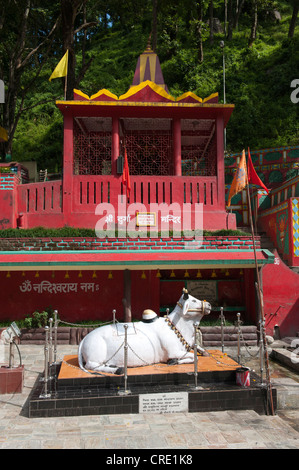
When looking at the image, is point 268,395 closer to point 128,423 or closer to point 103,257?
point 128,423

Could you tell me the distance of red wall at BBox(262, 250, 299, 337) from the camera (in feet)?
45.0

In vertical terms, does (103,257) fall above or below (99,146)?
below

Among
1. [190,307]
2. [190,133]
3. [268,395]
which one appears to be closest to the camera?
[268,395]

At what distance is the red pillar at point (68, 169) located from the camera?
15641mm

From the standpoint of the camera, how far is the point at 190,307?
8805mm

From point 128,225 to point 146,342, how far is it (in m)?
7.27

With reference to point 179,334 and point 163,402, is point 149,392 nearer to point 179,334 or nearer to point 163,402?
point 163,402

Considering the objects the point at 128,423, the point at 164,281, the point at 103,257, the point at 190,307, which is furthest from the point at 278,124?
the point at 128,423

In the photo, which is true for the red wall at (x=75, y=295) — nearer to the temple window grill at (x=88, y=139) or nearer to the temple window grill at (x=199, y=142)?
the temple window grill at (x=88, y=139)

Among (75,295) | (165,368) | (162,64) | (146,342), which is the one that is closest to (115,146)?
(75,295)

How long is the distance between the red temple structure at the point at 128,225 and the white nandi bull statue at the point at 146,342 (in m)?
3.87

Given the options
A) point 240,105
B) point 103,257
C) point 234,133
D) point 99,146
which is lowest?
point 103,257

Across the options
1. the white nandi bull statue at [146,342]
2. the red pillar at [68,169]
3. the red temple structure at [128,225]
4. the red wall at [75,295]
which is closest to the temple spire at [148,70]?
the red temple structure at [128,225]

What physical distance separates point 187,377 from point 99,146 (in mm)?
13482
